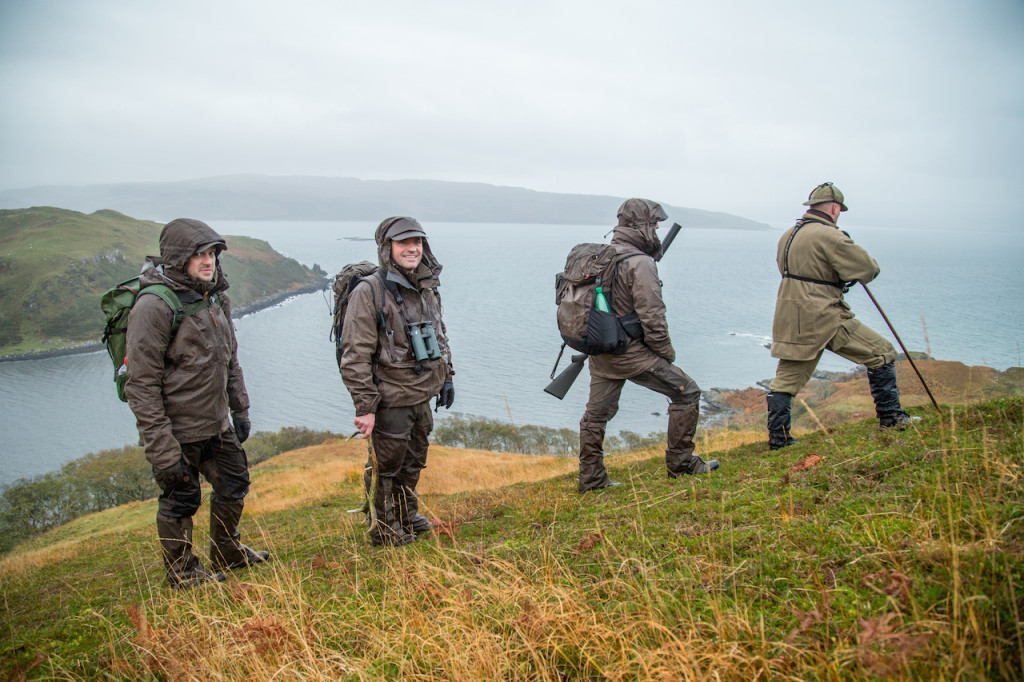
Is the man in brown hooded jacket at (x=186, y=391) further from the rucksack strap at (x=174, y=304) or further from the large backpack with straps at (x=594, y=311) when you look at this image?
the large backpack with straps at (x=594, y=311)

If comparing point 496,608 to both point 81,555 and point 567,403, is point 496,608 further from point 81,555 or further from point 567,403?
point 567,403

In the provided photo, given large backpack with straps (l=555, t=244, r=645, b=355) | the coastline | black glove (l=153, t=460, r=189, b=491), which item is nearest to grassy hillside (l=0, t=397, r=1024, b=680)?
black glove (l=153, t=460, r=189, b=491)

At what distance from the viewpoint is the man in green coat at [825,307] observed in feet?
19.7

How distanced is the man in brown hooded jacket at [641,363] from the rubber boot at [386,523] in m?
2.02

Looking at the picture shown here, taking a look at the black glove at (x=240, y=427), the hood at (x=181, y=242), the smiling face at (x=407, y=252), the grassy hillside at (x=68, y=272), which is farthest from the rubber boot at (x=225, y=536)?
the grassy hillside at (x=68, y=272)

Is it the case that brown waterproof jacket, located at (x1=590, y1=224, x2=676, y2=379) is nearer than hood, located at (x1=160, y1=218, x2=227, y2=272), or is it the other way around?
hood, located at (x1=160, y1=218, x2=227, y2=272)

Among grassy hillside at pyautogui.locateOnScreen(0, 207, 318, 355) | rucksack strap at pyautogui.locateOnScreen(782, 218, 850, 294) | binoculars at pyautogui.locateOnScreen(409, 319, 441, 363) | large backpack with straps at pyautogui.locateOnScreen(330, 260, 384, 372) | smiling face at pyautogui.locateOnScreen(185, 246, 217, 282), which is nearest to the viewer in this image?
smiling face at pyautogui.locateOnScreen(185, 246, 217, 282)

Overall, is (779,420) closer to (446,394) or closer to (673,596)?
(446,394)

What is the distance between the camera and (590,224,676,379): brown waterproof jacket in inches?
227

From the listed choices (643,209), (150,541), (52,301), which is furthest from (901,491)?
(52,301)

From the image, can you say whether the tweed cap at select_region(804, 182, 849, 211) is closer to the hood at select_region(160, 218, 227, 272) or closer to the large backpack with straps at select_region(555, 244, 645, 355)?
the large backpack with straps at select_region(555, 244, 645, 355)

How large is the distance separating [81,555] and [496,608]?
8024mm

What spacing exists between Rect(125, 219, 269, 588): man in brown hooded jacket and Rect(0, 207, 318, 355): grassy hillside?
11094 centimetres

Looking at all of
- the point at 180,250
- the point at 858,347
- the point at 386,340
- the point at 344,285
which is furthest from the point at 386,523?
the point at 858,347
